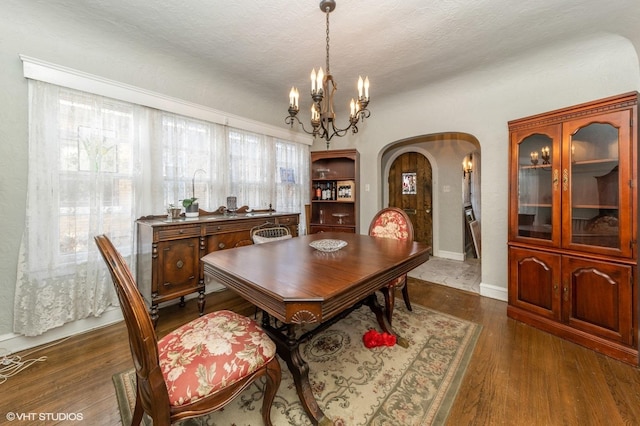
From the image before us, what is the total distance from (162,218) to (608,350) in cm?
406

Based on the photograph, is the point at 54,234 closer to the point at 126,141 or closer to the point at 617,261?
the point at 126,141

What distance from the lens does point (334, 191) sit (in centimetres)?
414

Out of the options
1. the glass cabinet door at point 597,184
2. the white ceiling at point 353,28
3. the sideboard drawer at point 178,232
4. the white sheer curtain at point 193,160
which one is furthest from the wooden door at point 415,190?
the sideboard drawer at point 178,232

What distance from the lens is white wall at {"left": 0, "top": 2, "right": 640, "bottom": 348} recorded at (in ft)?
6.04

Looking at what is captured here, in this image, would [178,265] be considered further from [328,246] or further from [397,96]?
[397,96]

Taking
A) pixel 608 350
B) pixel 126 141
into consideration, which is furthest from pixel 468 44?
pixel 126 141

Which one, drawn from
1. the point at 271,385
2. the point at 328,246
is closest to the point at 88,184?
the point at 328,246

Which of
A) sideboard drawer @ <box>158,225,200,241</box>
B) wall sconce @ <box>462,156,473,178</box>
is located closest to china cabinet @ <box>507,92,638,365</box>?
wall sconce @ <box>462,156,473,178</box>

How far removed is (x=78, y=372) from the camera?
64.4 inches

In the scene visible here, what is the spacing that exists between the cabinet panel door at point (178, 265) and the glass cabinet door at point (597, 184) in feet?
11.0

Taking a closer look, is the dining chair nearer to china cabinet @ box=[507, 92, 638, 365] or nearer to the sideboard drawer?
the sideboard drawer

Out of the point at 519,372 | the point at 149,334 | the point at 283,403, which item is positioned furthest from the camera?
the point at 519,372

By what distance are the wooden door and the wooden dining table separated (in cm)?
339

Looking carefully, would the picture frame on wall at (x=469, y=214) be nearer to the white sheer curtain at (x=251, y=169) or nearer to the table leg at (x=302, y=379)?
the white sheer curtain at (x=251, y=169)
